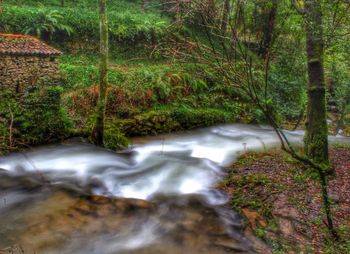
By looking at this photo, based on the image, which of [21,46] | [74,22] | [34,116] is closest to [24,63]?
[21,46]

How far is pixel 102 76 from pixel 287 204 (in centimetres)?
680

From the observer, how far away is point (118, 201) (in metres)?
7.73

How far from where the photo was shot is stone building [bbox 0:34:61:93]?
35.9 ft

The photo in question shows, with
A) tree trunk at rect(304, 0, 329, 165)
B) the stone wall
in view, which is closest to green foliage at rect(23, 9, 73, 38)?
the stone wall

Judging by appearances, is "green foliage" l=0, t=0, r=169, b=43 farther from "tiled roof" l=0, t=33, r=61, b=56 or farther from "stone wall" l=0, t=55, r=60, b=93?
"stone wall" l=0, t=55, r=60, b=93

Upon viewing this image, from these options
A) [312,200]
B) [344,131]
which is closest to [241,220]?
[312,200]

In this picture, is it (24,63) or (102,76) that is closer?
(102,76)

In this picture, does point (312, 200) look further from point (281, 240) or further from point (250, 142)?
point (250, 142)

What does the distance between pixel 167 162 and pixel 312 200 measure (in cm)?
498

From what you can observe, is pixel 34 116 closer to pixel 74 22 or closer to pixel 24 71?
pixel 24 71

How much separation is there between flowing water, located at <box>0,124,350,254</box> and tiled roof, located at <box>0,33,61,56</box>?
3.22 m

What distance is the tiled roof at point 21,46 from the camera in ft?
35.9

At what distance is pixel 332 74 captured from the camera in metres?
18.3

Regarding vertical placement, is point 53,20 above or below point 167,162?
above
